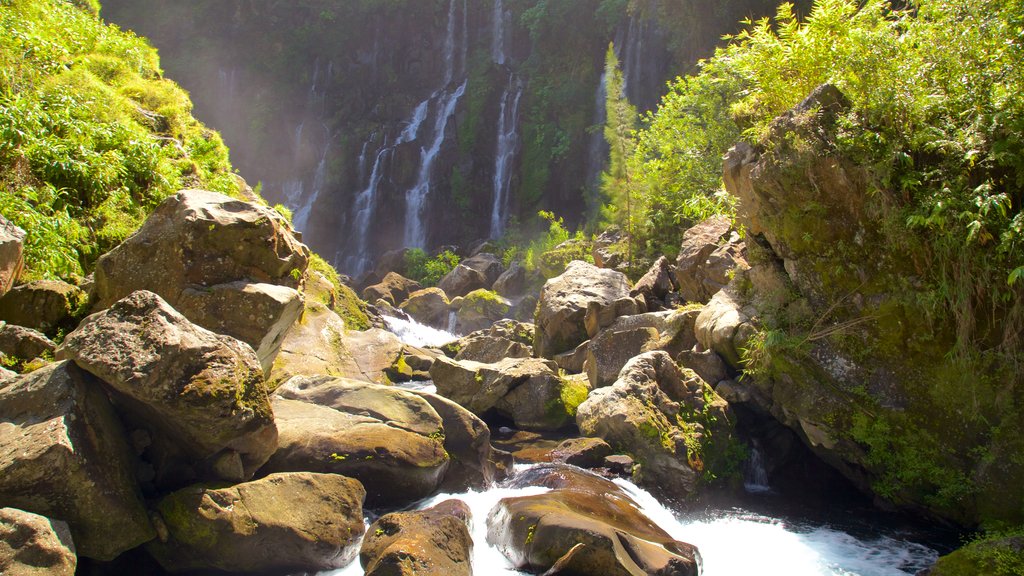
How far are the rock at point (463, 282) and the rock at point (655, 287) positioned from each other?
39.3 feet

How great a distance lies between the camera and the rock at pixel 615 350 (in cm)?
1075

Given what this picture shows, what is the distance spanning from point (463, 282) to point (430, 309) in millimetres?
3650

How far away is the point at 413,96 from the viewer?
37.5m

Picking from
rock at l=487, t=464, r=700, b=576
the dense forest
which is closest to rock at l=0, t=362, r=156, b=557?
the dense forest

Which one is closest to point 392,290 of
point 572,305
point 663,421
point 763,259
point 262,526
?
point 572,305

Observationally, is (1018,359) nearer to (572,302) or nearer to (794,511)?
(794,511)

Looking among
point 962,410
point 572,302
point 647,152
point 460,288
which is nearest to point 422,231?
point 460,288

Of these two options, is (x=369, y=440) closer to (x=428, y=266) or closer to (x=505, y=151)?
(x=428, y=266)

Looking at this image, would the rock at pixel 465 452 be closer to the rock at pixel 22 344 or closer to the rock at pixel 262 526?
the rock at pixel 262 526

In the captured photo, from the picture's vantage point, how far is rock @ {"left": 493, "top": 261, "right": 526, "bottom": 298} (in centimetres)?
2402

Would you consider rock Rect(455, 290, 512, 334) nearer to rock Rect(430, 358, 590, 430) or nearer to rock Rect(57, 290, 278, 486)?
rock Rect(430, 358, 590, 430)

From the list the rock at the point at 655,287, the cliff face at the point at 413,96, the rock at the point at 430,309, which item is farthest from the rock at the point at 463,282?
the rock at the point at 655,287

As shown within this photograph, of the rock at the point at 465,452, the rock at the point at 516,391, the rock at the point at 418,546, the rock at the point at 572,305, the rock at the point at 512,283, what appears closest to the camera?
the rock at the point at 418,546

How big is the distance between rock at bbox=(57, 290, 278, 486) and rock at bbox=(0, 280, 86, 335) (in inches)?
84.8
